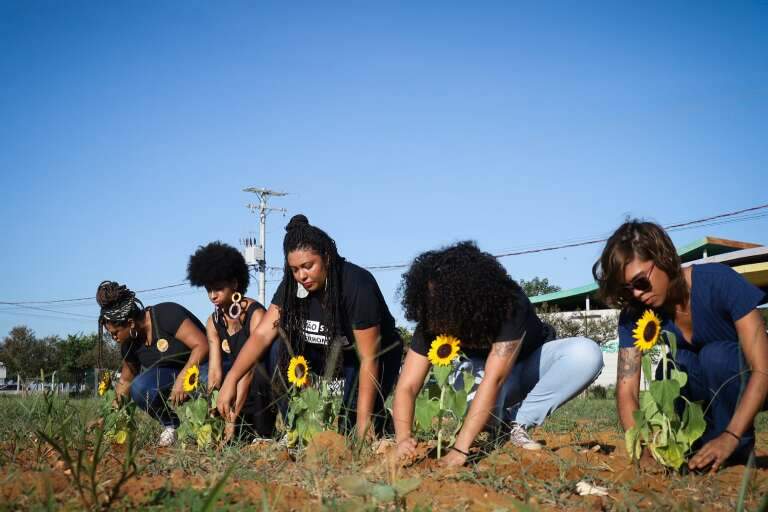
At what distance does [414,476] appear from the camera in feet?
8.24

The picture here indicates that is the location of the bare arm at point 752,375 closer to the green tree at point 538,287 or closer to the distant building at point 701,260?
the distant building at point 701,260

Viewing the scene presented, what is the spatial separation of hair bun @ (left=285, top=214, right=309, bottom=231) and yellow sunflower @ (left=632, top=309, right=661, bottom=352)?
1.99m

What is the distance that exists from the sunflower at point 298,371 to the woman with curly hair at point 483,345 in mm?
706

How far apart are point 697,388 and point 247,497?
7.53ft

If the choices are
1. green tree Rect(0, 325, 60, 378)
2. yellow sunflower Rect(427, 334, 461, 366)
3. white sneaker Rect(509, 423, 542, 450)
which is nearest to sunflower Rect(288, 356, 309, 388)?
yellow sunflower Rect(427, 334, 461, 366)

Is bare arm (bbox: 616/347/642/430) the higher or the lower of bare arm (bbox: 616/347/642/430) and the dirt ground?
the higher

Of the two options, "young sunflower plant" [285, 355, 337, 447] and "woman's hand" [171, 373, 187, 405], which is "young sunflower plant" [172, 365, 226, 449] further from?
"young sunflower plant" [285, 355, 337, 447]

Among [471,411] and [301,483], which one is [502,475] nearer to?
[471,411]

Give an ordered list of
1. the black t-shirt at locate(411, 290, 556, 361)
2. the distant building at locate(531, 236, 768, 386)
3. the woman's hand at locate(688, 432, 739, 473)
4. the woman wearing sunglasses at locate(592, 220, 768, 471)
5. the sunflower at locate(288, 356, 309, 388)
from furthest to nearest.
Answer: the distant building at locate(531, 236, 768, 386), the sunflower at locate(288, 356, 309, 388), the black t-shirt at locate(411, 290, 556, 361), the woman wearing sunglasses at locate(592, 220, 768, 471), the woman's hand at locate(688, 432, 739, 473)

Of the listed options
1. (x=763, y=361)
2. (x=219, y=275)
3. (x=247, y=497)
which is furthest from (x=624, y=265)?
(x=219, y=275)

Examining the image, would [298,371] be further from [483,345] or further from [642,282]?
[642,282]

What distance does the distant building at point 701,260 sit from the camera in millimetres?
12906

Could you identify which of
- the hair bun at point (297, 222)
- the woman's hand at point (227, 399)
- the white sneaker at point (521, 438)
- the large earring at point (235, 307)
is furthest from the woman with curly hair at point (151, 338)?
the white sneaker at point (521, 438)

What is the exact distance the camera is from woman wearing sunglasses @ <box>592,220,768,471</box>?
3.04 m
